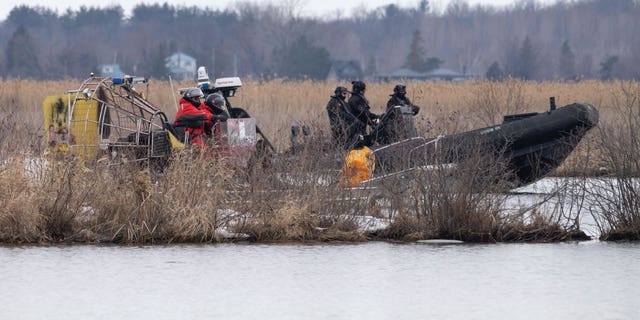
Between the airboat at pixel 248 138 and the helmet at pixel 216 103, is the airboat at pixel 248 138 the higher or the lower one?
the lower one

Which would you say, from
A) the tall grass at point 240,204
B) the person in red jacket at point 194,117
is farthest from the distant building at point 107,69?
the tall grass at point 240,204

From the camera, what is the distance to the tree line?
99875mm

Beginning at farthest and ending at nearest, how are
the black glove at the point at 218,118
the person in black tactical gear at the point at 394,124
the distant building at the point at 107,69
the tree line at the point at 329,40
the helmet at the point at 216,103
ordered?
the distant building at the point at 107,69, the tree line at the point at 329,40, the person in black tactical gear at the point at 394,124, the helmet at the point at 216,103, the black glove at the point at 218,118

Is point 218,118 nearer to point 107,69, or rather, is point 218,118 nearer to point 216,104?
point 216,104

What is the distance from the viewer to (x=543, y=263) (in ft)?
45.2

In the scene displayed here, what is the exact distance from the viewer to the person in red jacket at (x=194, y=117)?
17000 millimetres

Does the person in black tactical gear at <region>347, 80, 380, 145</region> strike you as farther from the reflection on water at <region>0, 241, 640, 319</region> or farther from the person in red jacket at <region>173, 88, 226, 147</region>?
the reflection on water at <region>0, 241, 640, 319</region>

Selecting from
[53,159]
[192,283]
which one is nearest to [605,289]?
[192,283]

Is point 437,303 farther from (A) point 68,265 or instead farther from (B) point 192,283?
(A) point 68,265

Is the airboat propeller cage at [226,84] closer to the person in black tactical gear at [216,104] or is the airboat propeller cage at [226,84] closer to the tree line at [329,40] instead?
the person in black tactical gear at [216,104]

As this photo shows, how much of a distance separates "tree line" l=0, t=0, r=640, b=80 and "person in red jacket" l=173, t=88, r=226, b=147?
2868 inches

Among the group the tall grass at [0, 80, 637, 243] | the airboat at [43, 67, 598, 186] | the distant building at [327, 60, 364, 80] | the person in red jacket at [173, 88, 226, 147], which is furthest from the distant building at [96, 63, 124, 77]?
the tall grass at [0, 80, 637, 243]

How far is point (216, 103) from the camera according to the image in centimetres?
1747

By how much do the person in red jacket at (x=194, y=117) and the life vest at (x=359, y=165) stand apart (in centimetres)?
158
